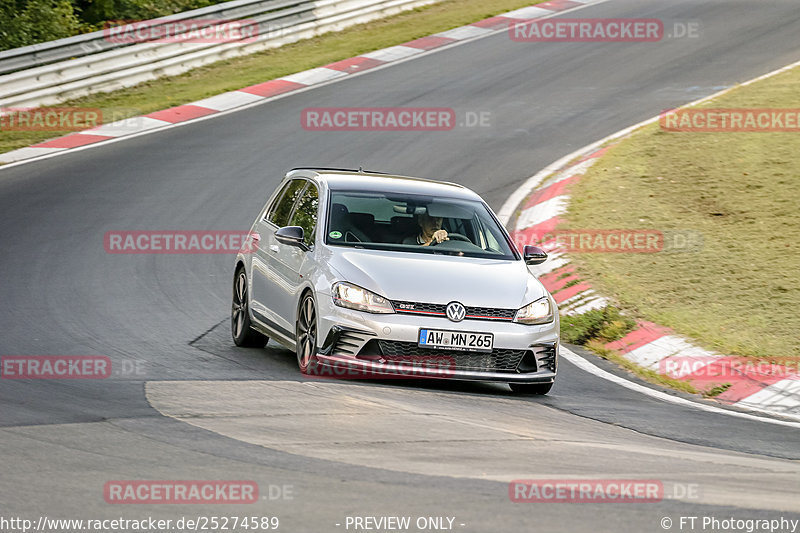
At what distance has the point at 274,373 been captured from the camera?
966cm

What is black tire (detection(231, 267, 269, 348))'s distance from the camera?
437 inches

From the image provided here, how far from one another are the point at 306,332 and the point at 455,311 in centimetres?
125

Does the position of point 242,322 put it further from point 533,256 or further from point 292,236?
point 533,256

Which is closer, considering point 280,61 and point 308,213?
point 308,213

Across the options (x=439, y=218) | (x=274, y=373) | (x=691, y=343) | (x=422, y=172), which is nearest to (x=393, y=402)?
(x=274, y=373)

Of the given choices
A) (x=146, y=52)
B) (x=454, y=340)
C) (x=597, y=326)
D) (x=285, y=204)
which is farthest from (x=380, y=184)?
(x=146, y=52)

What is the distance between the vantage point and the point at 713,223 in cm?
1532

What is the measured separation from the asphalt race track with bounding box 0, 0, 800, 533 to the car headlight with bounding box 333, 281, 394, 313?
572 millimetres

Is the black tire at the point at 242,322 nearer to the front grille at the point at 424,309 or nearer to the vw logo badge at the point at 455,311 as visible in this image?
the front grille at the point at 424,309

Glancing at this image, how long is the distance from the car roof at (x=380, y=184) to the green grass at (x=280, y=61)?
10.4 m

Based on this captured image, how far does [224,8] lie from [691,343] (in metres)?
17.7

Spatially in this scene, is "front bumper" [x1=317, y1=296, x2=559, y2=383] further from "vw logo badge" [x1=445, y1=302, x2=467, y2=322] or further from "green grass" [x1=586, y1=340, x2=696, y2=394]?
"green grass" [x1=586, y1=340, x2=696, y2=394]

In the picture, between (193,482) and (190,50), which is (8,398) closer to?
(193,482)

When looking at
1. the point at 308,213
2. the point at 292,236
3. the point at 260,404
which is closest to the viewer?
the point at 260,404
